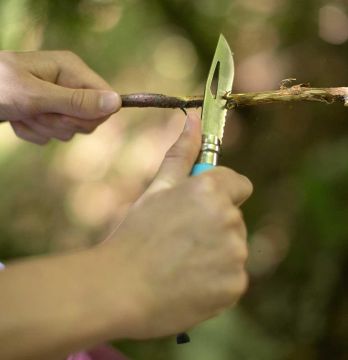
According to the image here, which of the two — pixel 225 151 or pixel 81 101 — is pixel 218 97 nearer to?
pixel 81 101

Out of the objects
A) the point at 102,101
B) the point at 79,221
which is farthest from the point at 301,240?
the point at 102,101

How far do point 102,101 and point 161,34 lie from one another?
2.61ft

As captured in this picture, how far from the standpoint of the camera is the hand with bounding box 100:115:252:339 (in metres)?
0.51

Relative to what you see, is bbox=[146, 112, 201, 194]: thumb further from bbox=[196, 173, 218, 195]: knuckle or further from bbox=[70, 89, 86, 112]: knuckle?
bbox=[70, 89, 86, 112]: knuckle

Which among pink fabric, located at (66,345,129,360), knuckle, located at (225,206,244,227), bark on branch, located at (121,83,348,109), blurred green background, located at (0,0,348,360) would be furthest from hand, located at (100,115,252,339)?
blurred green background, located at (0,0,348,360)

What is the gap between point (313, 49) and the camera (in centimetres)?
151

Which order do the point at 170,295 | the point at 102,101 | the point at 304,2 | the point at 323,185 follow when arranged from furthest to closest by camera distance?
the point at 304,2, the point at 323,185, the point at 102,101, the point at 170,295

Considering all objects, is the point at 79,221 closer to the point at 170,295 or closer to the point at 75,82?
the point at 75,82

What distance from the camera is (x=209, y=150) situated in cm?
64

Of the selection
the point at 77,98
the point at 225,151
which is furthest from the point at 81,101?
the point at 225,151

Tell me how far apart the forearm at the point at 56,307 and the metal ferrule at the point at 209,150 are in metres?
0.20

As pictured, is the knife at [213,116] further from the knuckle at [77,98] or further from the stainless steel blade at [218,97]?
the knuckle at [77,98]

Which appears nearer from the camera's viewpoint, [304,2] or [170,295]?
[170,295]

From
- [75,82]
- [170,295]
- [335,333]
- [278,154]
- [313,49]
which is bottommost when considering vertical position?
[170,295]
